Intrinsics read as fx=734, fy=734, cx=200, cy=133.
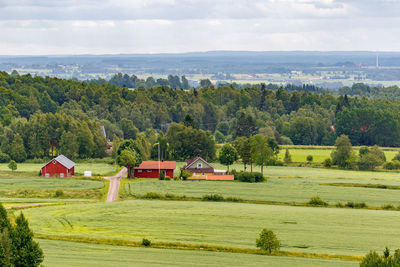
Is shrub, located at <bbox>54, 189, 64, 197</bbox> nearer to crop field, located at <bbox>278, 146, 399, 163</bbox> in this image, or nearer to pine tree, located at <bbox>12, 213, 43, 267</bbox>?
pine tree, located at <bbox>12, 213, 43, 267</bbox>

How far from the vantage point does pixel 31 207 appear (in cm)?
6456

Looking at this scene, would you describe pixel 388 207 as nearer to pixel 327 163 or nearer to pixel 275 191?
pixel 275 191

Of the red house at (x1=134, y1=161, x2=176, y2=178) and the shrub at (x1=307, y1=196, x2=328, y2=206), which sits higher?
the red house at (x1=134, y1=161, x2=176, y2=178)

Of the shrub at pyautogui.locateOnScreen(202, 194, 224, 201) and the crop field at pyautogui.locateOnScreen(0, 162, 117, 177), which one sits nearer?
the shrub at pyautogui.locateOnScreen(202, 194, 224, 201)

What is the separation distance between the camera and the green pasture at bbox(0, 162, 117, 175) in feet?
312

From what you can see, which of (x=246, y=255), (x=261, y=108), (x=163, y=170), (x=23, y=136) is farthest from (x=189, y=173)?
(x=261, y=108)

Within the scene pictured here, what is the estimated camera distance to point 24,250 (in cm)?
3953

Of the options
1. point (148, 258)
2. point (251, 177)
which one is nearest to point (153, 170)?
point (251, 177)

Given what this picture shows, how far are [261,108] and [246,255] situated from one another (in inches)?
5911

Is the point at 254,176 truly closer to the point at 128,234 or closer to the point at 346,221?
the point at 346,221

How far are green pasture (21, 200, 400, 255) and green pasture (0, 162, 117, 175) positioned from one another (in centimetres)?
2961

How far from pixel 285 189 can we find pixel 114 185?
1918 centimetres

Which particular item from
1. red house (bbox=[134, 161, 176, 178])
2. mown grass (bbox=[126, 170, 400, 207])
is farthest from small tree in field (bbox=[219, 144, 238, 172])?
red house (bbox=[134, 161, 176, 178])

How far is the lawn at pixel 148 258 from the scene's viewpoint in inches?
1699
